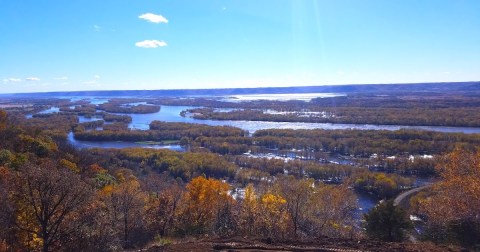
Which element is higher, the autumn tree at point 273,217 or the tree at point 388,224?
the tree at point 388,224

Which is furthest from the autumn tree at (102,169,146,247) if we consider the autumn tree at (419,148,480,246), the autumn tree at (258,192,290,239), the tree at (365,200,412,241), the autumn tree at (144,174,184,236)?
the autumn tree at (419,148,480,246)

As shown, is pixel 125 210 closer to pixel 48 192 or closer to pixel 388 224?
pixel 48 192

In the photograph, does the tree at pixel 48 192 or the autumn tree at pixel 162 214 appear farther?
the autumn tree at pixel 162 214

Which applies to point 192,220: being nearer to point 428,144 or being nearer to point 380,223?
point 380,223

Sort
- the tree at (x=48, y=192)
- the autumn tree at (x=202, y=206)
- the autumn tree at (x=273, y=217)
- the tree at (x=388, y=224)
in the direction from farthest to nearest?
the autumn tree at (x=202, y=206) → the autumn tree at (x=273, y=217) → the tree at (x=388, y=224) → the tree at (x=48, y=192)

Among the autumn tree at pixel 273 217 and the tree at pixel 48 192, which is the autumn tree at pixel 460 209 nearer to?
the autumn tree at pixel 273 217

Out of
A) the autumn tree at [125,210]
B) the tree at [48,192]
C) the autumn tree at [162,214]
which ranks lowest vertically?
the autumn tree at [162,214]

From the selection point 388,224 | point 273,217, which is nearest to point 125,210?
point 273,217

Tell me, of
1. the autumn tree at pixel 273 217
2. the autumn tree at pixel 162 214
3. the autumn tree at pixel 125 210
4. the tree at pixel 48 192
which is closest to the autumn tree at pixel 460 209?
the autumn tree at pixel 273 217

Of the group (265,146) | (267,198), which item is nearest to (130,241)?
(267,198)
